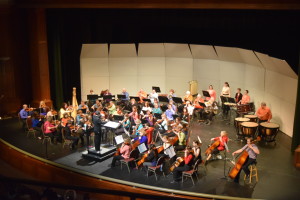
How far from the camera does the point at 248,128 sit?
1202 cm

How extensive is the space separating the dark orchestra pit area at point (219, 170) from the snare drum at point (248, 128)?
608 millimetres

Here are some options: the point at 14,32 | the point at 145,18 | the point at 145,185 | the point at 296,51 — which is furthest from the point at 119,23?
the point at 145,185

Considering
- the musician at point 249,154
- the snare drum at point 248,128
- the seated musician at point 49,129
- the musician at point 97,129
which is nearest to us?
the musician at point 249,154

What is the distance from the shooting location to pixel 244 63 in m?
16.6

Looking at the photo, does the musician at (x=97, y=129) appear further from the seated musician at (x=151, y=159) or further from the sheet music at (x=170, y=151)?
the sheet music at (x=170, y=151)

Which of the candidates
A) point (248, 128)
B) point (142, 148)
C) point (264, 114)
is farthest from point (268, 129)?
point (142, 148)

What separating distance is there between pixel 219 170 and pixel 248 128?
2192mm

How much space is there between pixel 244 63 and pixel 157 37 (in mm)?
4828

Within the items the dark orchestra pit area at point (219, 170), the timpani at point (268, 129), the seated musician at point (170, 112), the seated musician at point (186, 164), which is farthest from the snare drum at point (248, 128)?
the seated musician at point (186, 164)

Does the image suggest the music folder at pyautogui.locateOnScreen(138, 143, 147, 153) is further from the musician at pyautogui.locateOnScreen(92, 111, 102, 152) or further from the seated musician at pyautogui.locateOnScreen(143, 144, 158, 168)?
the musician at pyautogui.locateOnScreen(92, 111, 102, 152)

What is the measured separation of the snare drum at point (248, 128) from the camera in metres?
12.0

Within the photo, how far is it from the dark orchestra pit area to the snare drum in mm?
608

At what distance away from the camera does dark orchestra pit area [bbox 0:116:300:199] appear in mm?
9398

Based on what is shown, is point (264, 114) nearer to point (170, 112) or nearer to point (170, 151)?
point (170, 112)
